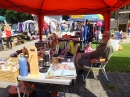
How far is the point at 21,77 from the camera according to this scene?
83.3 inches

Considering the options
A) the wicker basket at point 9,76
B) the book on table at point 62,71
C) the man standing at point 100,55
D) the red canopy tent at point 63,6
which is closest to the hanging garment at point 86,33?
the red canopy tent at point 63,6

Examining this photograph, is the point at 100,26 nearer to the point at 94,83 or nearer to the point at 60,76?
the point at 94,83

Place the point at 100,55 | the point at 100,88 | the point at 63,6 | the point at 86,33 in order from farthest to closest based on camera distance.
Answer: the point at 86,33 < the point at 63,6 < the point at 100,55 < the point at 100,88

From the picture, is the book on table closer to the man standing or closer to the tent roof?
the man standing

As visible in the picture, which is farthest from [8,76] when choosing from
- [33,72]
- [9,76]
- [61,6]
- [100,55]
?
[61,6]

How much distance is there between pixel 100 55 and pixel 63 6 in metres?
2.37

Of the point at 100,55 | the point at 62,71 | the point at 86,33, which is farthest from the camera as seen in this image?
the point at 86,33

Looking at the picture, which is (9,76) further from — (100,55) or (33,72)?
(100,55)

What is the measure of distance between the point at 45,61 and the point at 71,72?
22.8 inches

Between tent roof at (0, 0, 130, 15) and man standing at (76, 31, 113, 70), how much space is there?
3.67 feet

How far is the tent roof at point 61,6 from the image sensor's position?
4.50 meters

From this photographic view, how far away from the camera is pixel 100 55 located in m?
3.92

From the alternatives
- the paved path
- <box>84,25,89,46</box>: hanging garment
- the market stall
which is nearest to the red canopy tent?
the paved path

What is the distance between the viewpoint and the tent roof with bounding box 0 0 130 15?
14.8ft
